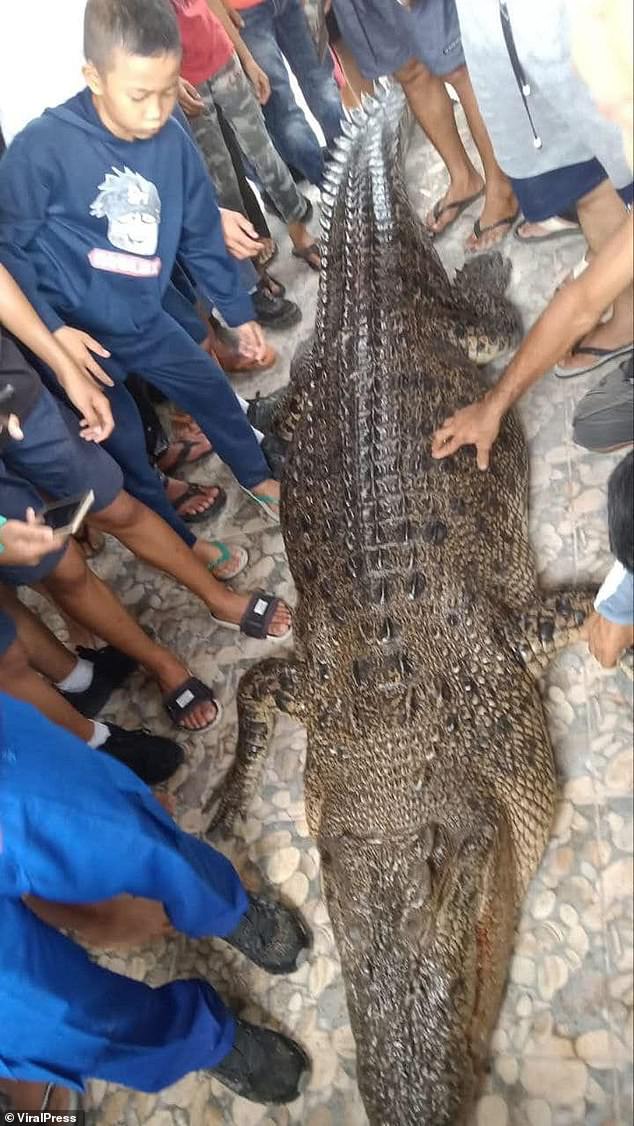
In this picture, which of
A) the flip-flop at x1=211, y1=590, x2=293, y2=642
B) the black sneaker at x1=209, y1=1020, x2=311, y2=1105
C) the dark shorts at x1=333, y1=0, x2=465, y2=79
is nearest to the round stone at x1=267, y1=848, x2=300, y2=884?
the black sneaker at x1=209, y1=1020, x2=311, y2=1105

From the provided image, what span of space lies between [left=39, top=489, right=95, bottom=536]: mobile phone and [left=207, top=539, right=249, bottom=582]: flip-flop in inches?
26.3

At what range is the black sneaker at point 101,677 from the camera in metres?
2.36

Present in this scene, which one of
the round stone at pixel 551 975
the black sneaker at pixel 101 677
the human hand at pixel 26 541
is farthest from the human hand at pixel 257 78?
the round stone at pixel 551 975

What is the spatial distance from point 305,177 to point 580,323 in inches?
58.7

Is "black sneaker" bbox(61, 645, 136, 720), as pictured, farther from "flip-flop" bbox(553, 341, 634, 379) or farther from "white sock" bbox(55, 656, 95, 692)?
"flip-flop" bbox(553, 341, 634, 379)

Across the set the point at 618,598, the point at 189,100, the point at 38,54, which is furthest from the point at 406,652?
the point at 38,54

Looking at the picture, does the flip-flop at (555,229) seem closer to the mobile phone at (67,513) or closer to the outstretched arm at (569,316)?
the outstretched arm at (569,316)

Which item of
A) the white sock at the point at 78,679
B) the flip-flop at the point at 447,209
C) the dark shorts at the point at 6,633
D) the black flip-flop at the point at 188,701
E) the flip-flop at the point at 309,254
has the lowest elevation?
the black flip-flop at the point at 188,701

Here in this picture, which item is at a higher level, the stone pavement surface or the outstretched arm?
the outstretched arm

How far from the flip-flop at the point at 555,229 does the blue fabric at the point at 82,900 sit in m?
1.21

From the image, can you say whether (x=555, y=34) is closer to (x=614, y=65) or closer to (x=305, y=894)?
(x=614, y=65)

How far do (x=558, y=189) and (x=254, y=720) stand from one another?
56.9 inches

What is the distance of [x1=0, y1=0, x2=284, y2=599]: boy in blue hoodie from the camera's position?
153cm

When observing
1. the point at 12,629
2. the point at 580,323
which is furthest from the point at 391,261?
the point at 12,629
